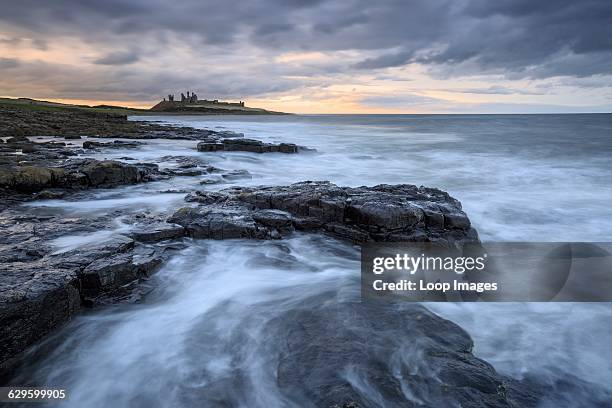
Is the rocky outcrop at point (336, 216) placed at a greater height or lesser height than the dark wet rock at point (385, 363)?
greater

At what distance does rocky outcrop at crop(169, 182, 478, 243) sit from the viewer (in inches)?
329

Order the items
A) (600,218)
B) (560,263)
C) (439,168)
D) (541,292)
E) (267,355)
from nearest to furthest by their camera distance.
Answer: (267,355), (541,292), (560,263), (600,218), (439,168)

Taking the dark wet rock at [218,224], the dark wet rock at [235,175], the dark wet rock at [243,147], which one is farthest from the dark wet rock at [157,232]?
the dark wet rock at [243,147]

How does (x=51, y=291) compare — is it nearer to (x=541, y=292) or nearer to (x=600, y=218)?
(x=541, y=292)

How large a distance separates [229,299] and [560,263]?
6572 mm

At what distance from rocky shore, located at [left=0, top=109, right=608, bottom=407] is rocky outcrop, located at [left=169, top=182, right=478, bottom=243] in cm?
2

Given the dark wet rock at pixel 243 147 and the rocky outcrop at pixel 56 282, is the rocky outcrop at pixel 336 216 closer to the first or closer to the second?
the rocky outcrop at pixel 56 282

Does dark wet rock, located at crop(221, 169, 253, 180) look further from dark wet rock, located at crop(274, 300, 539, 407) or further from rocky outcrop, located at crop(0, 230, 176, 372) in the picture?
dark wet rock, located at crop(274, 300, 539, 407)

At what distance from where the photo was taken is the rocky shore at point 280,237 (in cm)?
420

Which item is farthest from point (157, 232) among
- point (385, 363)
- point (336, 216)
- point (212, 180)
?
point (212, 180)

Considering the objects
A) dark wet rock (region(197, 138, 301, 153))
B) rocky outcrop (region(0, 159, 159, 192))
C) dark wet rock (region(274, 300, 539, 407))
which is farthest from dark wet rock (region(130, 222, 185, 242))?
dark wet rock (region(197, 138, 301, 153))

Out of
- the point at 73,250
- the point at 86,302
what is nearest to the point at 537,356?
the point at 86,302

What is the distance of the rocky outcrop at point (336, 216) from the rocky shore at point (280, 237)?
0.02 metres

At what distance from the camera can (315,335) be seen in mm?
5039
